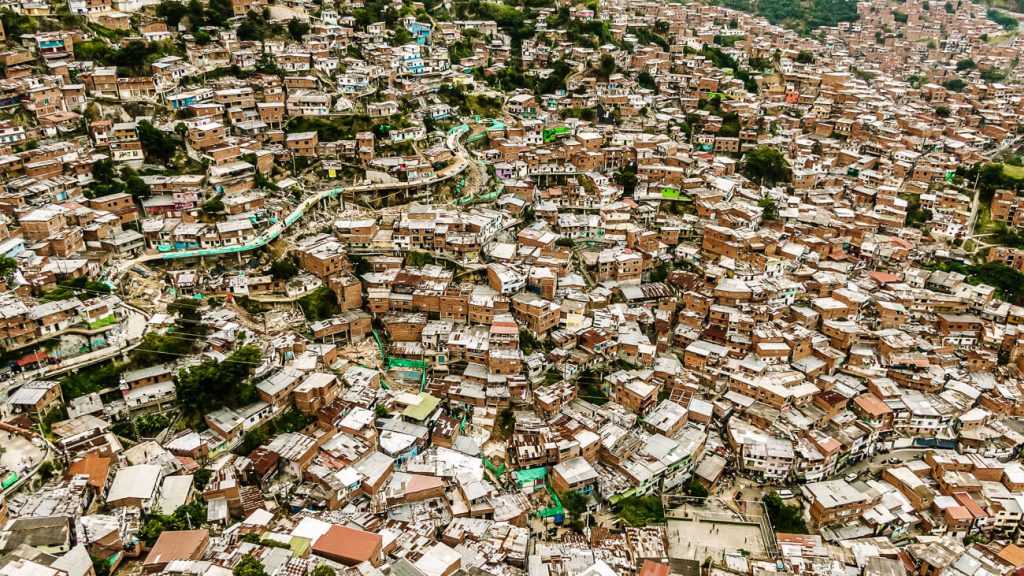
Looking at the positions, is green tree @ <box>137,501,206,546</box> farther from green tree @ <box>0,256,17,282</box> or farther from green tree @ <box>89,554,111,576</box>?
→ green tree @ <box>0,256,17,282</box>

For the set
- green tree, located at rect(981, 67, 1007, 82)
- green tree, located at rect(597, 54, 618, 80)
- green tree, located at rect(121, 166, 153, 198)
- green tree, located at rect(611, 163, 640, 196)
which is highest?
green tree, located at rect(597, 54, 618, 80)

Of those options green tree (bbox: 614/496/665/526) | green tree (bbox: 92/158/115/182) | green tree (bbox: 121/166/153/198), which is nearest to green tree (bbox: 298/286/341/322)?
green tree (bbox: 121/166/153/198)

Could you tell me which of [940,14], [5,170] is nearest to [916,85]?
[940,14]

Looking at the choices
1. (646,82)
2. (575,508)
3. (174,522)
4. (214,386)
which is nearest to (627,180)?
(646,82)

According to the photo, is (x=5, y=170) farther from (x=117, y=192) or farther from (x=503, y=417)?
(x=503, y=417)

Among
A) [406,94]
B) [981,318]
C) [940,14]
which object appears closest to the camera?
[981,318]

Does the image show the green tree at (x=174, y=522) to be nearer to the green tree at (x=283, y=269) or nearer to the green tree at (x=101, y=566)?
the green tree at (x=101, y=566)

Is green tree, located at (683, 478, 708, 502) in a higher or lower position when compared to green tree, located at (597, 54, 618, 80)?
lower

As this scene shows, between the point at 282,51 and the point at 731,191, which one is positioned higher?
the point at 282,51
